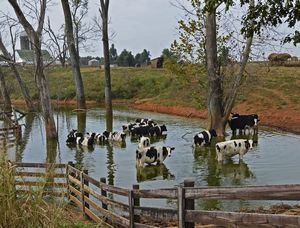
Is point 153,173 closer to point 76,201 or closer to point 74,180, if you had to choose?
point 76,201

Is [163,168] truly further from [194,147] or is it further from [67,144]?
[67,144]

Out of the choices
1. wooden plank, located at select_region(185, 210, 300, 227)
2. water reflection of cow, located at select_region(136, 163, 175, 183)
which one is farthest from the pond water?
wooden plank, located at select_region(185, 210, 300, 227)

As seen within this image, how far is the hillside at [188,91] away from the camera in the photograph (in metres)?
29.8

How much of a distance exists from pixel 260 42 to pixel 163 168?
1109 centimetres

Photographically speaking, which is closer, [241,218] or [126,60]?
[241,218]

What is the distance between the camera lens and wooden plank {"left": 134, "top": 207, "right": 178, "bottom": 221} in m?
7.53

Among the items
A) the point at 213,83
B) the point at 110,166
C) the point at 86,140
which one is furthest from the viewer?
the point at 213,83

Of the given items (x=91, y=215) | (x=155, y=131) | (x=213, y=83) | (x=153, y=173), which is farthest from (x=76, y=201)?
(x=213, y=83)

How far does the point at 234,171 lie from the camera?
16422 millimetres

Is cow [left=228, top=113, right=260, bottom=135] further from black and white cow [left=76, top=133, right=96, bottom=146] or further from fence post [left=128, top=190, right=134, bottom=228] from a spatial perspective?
fence post [left=128, top=190, right=134, bottom=228]

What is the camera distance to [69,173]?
482 inches

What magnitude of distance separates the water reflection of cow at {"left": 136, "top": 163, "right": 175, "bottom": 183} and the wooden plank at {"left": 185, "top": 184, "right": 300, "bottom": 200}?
28.0 feet

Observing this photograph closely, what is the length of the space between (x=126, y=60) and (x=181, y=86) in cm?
4729

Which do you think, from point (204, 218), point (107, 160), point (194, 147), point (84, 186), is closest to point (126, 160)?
point (107, 160)
